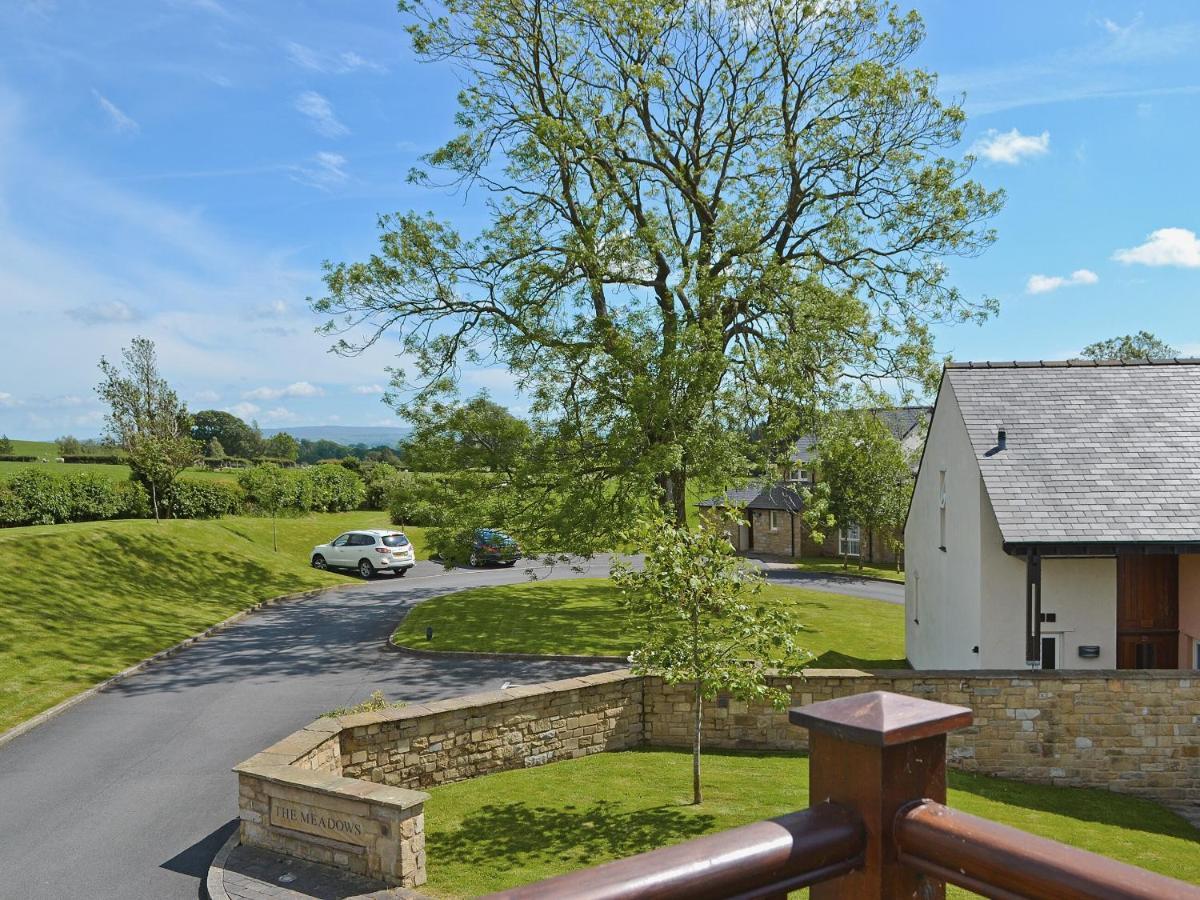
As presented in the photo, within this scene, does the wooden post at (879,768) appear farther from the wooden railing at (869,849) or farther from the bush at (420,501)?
the bush at (420,501)

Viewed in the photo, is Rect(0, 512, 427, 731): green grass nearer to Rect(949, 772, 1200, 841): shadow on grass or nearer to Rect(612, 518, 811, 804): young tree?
Rect(612, 518, 811, 804): young tree

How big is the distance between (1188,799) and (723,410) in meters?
13.0

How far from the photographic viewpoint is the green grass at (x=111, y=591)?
60.3 feet

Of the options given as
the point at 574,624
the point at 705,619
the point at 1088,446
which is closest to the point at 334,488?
the point at 574,624

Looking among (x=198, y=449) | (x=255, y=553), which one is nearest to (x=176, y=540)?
(x=255, y=553)

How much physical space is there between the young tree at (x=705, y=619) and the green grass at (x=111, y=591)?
11589 mm

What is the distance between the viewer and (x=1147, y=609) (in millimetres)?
17750

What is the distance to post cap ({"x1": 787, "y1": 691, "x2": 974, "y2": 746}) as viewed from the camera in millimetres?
1855

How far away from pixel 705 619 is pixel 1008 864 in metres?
11.5

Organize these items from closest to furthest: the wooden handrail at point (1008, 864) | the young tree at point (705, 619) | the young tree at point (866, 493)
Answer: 1. the wooden handrail at point (1008, 864)
2. the young tree at point (705, 619)
3. the young tree at point (866, 493)

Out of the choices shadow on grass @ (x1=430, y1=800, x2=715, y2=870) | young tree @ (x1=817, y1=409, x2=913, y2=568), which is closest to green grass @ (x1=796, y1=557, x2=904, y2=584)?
young tree @ (x1=817, y1=409, x2=913, y2=568)

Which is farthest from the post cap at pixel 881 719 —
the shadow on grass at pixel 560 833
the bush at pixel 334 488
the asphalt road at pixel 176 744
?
the bush at pixel 334 488

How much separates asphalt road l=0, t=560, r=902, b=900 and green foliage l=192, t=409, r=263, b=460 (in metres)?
74.7

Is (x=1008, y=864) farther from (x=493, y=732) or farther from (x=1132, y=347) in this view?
(x=1132, y=347)
